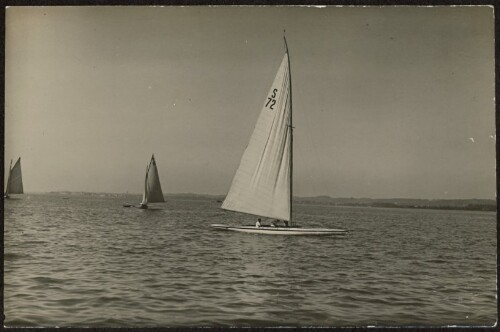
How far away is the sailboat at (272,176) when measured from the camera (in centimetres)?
1586

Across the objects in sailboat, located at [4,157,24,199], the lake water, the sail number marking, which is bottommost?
the lake water

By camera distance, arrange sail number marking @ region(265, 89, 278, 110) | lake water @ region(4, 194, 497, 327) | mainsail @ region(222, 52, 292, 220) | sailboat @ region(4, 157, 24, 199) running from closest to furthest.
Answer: lake water @ region(4, 194, 497, 327) → sailboat @ region(4, 157, 24, 199) → sail number marking @ region(265, 89, 278, 110) → mainsail @ region(222, 52, 292, 220)

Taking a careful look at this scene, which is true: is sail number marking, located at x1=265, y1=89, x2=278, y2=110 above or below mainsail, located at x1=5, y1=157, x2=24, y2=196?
above

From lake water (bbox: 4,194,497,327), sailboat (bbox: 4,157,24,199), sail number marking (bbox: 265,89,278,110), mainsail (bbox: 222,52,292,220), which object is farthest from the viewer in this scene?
mainsail (bbox: 222,52,292,220)

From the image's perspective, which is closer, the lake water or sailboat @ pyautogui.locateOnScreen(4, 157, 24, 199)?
the lake water

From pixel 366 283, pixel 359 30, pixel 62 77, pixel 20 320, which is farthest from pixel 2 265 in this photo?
pixel 359 30

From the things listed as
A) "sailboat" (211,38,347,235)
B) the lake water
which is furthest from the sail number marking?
the lake water

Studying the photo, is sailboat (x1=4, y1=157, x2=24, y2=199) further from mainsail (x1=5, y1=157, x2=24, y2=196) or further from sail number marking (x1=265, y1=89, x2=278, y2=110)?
sail number marking (x1=265, y1=89, x2=278, y2=110)

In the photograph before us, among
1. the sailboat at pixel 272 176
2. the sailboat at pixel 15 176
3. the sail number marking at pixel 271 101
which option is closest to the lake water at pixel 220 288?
the sailboat at pixel 15 176

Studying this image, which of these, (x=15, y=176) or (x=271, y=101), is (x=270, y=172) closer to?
(x=271, y=101)

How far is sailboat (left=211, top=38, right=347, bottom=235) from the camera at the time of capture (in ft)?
52.0

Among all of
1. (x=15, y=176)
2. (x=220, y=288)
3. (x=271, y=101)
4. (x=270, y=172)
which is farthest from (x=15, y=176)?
(x=270, y=172)

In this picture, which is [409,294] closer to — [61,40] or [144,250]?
[144,250]

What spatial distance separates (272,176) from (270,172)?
0.48 ft
